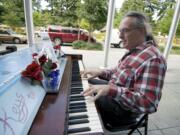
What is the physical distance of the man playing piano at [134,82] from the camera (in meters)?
Result: 0.91

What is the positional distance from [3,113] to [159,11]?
650 cm

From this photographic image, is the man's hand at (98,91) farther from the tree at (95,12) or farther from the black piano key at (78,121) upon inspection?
the tree at (95,12)

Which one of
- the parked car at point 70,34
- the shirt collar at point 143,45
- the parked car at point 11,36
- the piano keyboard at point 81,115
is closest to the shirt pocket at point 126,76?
the shirt collar at point 143,45

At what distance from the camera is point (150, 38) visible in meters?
1.18

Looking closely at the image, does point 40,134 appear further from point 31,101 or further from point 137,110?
point 137,110

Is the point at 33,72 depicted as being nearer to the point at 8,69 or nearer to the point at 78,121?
the point at 8,69

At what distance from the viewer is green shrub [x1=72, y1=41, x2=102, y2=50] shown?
5.98 meters

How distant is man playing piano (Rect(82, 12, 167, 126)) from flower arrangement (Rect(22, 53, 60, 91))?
214 mm

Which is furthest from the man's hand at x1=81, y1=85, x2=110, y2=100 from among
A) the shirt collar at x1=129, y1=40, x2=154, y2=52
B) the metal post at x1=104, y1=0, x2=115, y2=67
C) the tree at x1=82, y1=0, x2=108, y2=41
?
the tree at x1=82, y1=0, x2=108, y2=41

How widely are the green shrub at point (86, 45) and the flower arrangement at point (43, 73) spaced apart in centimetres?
504

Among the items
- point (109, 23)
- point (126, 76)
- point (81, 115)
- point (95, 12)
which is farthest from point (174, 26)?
point (81, 115)

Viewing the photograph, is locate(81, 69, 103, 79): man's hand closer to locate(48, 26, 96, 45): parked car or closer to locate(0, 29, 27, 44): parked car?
locate(0, 29, 27, 44): parked car

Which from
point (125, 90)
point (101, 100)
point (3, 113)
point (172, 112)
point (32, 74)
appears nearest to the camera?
point (3, 113)

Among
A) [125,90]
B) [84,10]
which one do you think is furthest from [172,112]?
[84,10]
